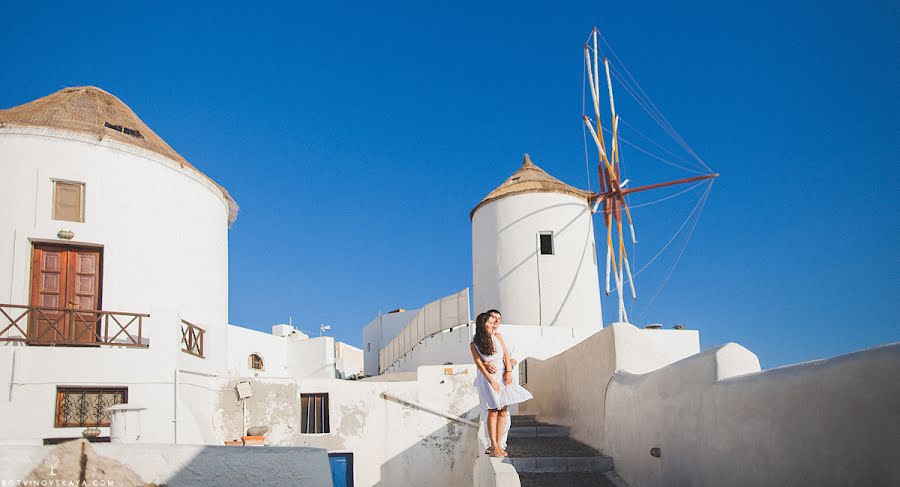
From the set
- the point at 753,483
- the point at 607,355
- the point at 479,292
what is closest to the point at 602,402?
the point at 607,355

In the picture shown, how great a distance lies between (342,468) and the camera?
13.4 meters

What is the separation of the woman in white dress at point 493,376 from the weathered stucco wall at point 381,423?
6.48 metres

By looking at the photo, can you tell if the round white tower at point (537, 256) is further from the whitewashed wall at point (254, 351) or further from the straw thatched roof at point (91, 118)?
the straw thatched roof at point (91, 118)

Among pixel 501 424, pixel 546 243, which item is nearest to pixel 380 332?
pixel 546 243

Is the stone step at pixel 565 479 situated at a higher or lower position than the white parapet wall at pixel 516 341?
lower

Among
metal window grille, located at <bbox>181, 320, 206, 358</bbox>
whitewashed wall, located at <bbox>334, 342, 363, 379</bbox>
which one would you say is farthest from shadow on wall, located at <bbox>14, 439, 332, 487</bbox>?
whitewashed wall, located at <bbox>334, 342, 363, 379</bbox>

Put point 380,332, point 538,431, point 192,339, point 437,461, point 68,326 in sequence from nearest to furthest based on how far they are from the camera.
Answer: point 538,431 < point 68,326 < point 192,339 < point 437,461 < point 380,332

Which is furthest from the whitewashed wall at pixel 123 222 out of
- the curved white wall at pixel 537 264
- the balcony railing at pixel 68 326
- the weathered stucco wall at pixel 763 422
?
the curved white wall at pixel 537 264

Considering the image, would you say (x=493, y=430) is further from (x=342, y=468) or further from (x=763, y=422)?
(x=342, y=468)

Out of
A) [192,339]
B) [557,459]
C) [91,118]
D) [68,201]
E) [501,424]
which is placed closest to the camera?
[557,459]

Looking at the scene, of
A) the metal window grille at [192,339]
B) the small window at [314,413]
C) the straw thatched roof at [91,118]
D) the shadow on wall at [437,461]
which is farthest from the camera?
the shadow on wall at [437,461]

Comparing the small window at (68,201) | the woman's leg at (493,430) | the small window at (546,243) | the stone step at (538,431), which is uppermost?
the small window at (546,243)

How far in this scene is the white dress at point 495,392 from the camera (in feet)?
23.7

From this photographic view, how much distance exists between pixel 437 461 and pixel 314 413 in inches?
95.9
